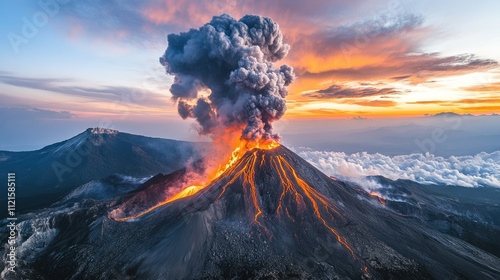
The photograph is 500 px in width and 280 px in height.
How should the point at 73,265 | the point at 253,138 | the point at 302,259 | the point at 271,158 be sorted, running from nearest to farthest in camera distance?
1. the point at 302,259
2. the point at 73,265
3. the point at 271,158
4. the point at 253,138

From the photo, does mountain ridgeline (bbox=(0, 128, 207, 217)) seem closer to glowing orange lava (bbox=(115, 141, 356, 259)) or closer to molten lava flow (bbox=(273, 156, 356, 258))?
glowing orange lava (bbox=(115, 141, 356, 259))

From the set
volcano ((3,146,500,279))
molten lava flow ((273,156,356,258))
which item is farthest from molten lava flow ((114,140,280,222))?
volcano ((3,146,500,279))

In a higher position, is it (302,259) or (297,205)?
(297,205)

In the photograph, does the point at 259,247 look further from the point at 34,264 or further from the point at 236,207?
the point at 34,264

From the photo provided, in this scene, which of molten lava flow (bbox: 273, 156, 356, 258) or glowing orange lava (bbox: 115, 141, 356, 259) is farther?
glowing orange lava (bbox: 115, 141, 356, 259)

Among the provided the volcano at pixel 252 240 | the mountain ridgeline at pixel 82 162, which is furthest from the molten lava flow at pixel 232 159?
the mountain ridgeline at pixel 82 162

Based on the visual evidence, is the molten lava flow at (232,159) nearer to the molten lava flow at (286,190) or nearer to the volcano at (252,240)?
the molten lava flow at (286,190)

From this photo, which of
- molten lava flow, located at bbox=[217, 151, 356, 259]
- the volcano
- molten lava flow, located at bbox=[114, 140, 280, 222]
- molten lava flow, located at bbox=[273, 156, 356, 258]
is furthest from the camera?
molten lava flow, located at bbox=[114, 140, 280, 222]

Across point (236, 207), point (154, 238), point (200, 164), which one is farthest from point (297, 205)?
point (200, 164)

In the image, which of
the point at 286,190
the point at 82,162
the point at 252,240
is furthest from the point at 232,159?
the point at 82,162

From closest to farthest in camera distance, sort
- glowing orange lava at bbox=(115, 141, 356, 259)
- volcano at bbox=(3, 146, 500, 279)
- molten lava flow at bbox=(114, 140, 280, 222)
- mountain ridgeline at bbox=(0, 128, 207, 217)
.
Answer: volcano at bbox=(3, 146, 500, 279), glowing orange lava at bbox=(115, 141, 356, 259), molten lava flow at bbox=(114, 140, 280, 222), mountain ridgeline at bbox=(0, 128, 207, 217)
